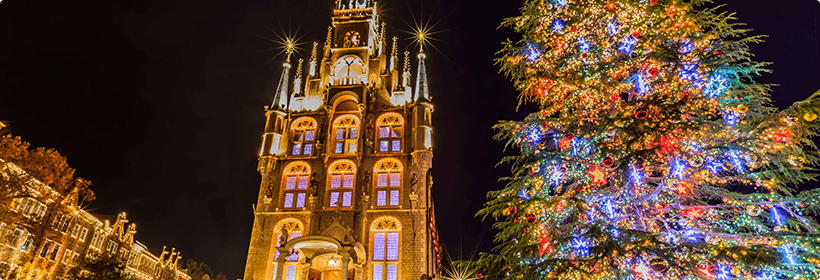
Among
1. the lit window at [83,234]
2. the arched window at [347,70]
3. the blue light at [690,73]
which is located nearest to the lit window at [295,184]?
the arched window at [347,70]

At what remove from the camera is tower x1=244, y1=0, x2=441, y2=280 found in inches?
1117

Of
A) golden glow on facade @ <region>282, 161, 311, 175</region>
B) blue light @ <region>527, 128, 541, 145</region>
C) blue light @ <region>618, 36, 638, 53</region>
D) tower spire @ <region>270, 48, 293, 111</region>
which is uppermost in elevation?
tower spire @ <region>270, 48, 293, 111</region>

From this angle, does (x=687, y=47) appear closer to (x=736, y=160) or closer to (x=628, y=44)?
(x=628, y=44)

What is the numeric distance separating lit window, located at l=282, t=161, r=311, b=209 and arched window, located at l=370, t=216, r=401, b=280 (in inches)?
227

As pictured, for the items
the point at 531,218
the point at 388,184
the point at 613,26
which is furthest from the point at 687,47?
the point at 388,184

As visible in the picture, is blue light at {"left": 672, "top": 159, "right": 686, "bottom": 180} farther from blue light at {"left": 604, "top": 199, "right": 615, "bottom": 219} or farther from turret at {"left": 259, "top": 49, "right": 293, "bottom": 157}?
turret at {"left": 259, "top": 49, "right": 293, "bottom": 157}

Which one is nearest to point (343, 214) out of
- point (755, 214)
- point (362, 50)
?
point (362, 50)

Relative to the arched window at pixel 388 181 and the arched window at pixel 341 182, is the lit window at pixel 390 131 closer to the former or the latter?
the arched window at pixel 388 181

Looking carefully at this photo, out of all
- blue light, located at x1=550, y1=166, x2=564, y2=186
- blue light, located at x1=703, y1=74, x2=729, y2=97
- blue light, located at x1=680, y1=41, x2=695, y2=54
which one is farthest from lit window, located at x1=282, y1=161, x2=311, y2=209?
blue light, located at x1=703, y1=74, x2=729, y2=97

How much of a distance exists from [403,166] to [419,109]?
4.69m

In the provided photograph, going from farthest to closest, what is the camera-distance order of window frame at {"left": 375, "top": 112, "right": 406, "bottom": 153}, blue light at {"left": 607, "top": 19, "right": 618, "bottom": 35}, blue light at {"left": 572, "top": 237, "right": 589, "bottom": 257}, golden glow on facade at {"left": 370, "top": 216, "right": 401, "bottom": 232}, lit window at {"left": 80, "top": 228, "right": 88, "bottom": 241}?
lit window at {"left": 80, "top": 228, "right": 88, "bottom": 241}
window frame at {"left": 375, "top": 112, "right": 406, "bottom": 153}
golden glow on facade at {"left": 370, "top": 216, "right": 401, "bottom": 232}
blue light at {"left": 607, "top": 19, "right": 618, "bottom": 35}
blue light at {"left": 572, "top": 237, "right": 589, "bottom": 257}

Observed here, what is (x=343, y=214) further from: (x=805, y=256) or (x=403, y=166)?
(x=805, y=256)

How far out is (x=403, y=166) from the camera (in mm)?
31922

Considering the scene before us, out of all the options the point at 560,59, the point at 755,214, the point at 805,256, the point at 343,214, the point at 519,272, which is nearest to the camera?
the point at 805,256
